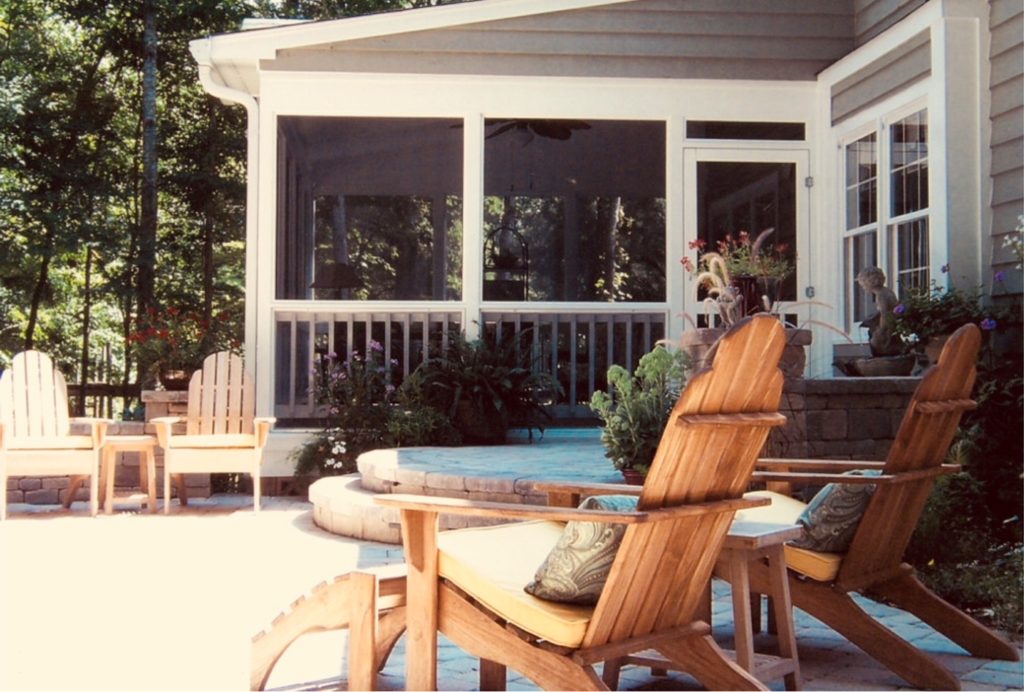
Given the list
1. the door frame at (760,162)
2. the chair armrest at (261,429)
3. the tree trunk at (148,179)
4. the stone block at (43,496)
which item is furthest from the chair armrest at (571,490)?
the tree trunk at (148,179)

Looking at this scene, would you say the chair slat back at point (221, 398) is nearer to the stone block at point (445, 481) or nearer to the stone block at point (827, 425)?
the stone block at point (445, 481)

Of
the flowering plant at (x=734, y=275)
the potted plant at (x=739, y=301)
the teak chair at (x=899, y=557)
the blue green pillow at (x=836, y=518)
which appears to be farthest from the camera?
the flowering plant at (x=734, y=275)

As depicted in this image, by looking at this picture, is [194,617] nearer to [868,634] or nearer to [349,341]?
[868,634]

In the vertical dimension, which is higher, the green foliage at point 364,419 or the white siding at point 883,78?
the white siding at point 883,78

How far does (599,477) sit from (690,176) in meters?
3.59

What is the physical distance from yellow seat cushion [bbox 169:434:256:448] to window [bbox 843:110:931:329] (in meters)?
4.08

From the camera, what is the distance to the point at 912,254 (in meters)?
7.58

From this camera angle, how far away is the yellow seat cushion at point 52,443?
718cm

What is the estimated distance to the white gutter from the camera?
8.57m

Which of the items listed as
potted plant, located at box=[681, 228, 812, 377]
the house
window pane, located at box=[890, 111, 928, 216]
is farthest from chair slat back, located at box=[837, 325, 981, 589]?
window pane, located at box=[890, 111, 928, 216]

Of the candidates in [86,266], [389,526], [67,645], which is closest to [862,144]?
[389,526]

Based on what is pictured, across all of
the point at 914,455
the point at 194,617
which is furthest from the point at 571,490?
the point at 194,617

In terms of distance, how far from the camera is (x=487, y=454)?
23.8 ft

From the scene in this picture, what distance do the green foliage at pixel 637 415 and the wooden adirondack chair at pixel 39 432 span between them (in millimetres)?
3277
